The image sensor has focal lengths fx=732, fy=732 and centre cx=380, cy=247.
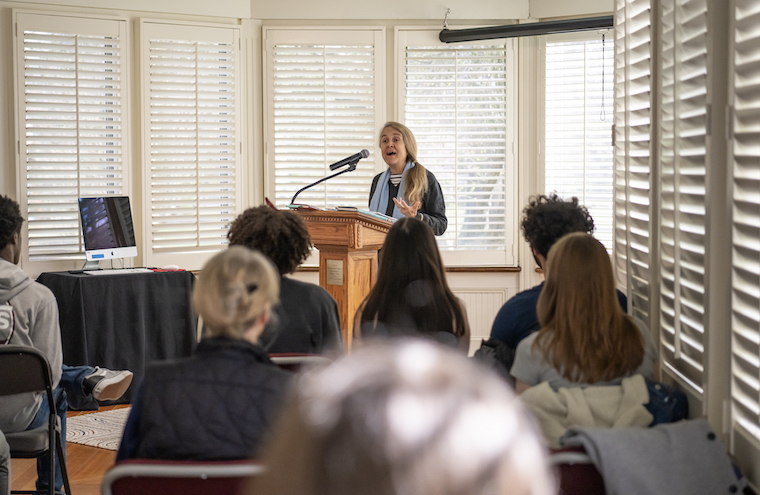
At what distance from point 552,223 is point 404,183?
2.09m

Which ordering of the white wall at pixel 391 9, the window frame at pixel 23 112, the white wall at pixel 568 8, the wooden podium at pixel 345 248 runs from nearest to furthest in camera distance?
1. the wooden podium at pixel 345 248
2. the window frame at pixel 23 112
3. the white wall at pixel 568 8
4. the white wall at pixel 391 9

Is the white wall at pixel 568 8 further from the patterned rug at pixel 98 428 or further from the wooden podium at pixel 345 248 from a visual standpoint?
the patterned rug at pixel 98 428

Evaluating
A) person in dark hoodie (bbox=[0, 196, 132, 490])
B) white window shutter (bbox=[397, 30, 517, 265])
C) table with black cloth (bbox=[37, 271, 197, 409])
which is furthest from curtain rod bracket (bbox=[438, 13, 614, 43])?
person in dark hoodie (bbox=[0, 196, 132, 490])

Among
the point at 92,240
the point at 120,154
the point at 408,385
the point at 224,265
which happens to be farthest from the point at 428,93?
the point at 408,385

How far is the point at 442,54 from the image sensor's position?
6.12 m

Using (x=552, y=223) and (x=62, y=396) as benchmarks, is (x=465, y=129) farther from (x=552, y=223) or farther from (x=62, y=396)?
(x=62, y=396)

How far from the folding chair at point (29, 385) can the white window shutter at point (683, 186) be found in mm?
2073

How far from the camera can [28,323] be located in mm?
2861

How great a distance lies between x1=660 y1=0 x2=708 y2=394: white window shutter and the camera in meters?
2.01

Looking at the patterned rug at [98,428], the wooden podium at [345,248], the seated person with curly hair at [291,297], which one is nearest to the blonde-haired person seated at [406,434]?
the seated person with curly hair at [291,297]

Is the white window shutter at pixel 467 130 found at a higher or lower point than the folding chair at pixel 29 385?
higher

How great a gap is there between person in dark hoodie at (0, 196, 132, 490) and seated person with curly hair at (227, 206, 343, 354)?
2.92 ft

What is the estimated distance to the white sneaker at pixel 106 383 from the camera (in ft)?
9.48

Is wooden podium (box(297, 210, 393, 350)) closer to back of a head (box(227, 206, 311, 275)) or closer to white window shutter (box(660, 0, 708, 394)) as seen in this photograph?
back of a head (box(227, 206, 311, 275))
